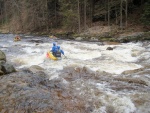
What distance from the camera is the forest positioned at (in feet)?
92.0

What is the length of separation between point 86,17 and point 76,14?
3851 mm

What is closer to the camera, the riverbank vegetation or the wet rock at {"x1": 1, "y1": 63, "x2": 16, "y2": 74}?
the wet rock at {"x1": 1, "y1": 63, "x2": 16, "y2": 74}

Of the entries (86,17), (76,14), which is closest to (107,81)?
(76,14)

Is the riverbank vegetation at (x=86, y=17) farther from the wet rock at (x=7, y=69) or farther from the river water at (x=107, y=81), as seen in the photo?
the wet rock at (x=7, y=69)

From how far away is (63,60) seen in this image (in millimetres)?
13461

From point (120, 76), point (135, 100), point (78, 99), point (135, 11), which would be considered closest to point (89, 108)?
point (78, 99)

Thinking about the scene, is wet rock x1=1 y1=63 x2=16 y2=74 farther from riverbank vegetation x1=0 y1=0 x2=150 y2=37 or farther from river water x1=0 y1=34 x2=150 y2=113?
riverbank vegetation x1=0 y1=0 x2=150 y2=37

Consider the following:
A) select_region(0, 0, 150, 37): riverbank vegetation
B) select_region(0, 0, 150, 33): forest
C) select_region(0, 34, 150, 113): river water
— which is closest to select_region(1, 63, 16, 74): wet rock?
select_region(0, 34, 150, 113): river water

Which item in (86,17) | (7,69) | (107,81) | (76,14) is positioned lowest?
(107,81)

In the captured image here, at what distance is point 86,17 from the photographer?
3438 cm

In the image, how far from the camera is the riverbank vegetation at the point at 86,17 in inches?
1029

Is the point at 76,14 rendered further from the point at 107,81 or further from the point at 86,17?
the point at 107,81

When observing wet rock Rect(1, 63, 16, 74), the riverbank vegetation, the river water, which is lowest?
the river water

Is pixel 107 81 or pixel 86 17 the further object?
pixel 86 17
